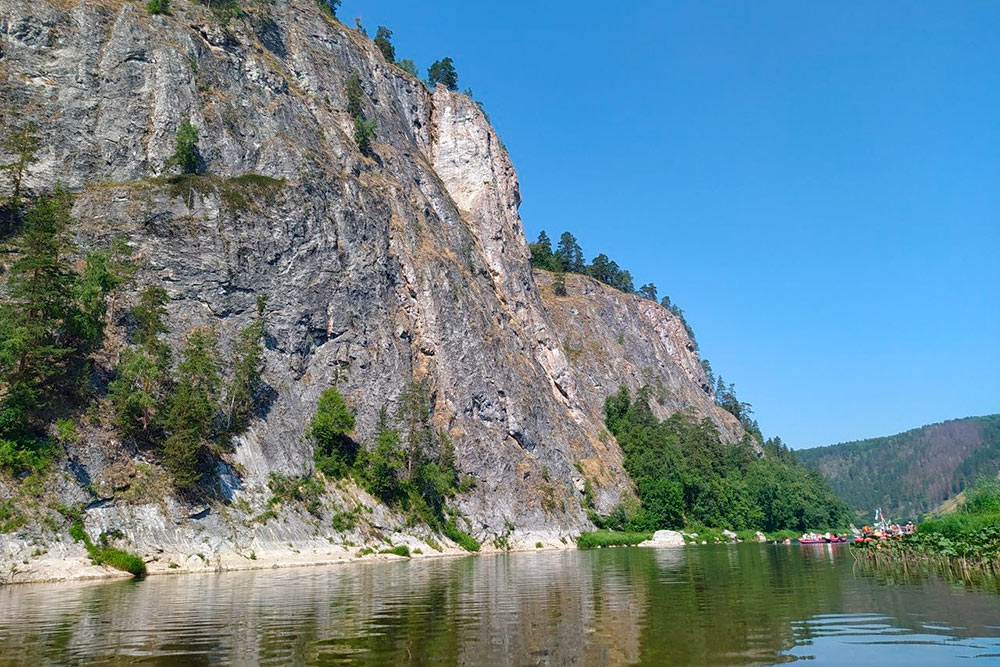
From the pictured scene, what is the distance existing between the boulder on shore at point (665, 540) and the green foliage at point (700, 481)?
452 cm

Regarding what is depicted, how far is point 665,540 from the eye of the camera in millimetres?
83000

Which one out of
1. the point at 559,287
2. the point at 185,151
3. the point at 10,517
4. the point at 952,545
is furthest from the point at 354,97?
the point at 952,545

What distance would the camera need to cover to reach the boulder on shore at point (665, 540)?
265 ft

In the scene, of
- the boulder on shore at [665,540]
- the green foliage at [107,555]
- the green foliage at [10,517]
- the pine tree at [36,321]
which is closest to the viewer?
the green foliage at [10,517]

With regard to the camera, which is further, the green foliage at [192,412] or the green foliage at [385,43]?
the green foliage at [385,43]

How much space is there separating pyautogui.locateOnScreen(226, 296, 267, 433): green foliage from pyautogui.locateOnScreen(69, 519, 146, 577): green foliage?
15.1 m

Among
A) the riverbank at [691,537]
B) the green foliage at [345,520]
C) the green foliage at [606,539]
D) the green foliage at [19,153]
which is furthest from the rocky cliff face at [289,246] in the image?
the riverbank at [691,537]

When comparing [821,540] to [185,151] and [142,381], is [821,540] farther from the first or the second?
[185,151]

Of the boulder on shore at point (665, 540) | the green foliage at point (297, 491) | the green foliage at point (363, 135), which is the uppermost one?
the green foliage at point (363, 135)

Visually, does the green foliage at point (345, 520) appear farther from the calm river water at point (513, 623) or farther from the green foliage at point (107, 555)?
the calm river water at point (513, 623)

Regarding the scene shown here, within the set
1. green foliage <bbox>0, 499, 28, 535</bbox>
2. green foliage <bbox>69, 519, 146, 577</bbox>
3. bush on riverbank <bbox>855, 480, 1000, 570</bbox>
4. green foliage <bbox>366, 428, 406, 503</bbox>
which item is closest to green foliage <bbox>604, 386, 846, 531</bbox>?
green foliage <bbox>366, 428, 406, 503</bbox>

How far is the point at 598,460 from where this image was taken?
313 feet

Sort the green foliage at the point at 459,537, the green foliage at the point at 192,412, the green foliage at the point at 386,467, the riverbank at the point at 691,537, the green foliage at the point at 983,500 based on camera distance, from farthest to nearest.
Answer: the riverbank at the point at 691,537, the green foliage at the point at 459,537, the green foliage at the point at 386,467, the green foliage at the point at 983,500, the green foliage at the point at 192,412

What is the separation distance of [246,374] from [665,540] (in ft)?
177
